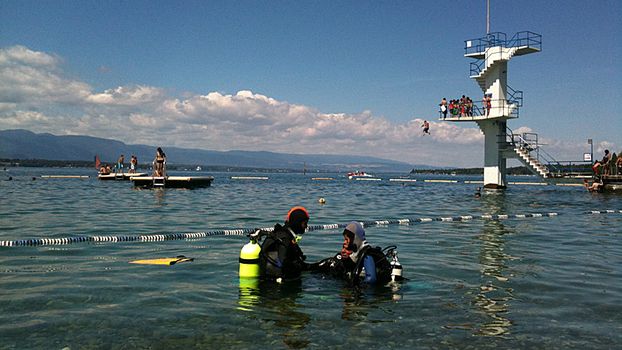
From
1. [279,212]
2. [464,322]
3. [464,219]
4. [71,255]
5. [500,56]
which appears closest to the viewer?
[464,322]

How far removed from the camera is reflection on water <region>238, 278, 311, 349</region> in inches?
263

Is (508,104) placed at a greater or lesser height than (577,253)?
greater

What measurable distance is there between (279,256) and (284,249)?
168 mm

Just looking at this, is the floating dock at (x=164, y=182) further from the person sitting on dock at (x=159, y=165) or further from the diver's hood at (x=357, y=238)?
the diver's hood at (x=357, y=238)

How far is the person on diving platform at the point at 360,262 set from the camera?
8.76m

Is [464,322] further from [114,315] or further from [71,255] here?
[71,255]

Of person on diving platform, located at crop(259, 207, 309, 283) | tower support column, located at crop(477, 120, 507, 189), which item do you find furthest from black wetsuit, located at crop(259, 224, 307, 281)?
tower support column, located at crop(477, 120, 507, 189)

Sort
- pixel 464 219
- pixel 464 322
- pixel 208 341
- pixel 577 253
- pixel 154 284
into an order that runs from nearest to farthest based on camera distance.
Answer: pixel 208 341, pixel 464 322, pixel 154 284, pixel 577 253, pixel 464 219

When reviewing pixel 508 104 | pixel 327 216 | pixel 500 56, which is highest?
pixel 500 56

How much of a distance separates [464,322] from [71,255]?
9.67 meters

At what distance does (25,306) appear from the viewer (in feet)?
25.5

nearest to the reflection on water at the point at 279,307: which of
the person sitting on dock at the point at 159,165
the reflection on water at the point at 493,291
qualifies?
the reflection on water at the point at 493,291

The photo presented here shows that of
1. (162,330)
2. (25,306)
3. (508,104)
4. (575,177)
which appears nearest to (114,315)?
(162,330)

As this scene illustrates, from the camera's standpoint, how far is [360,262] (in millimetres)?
8641
